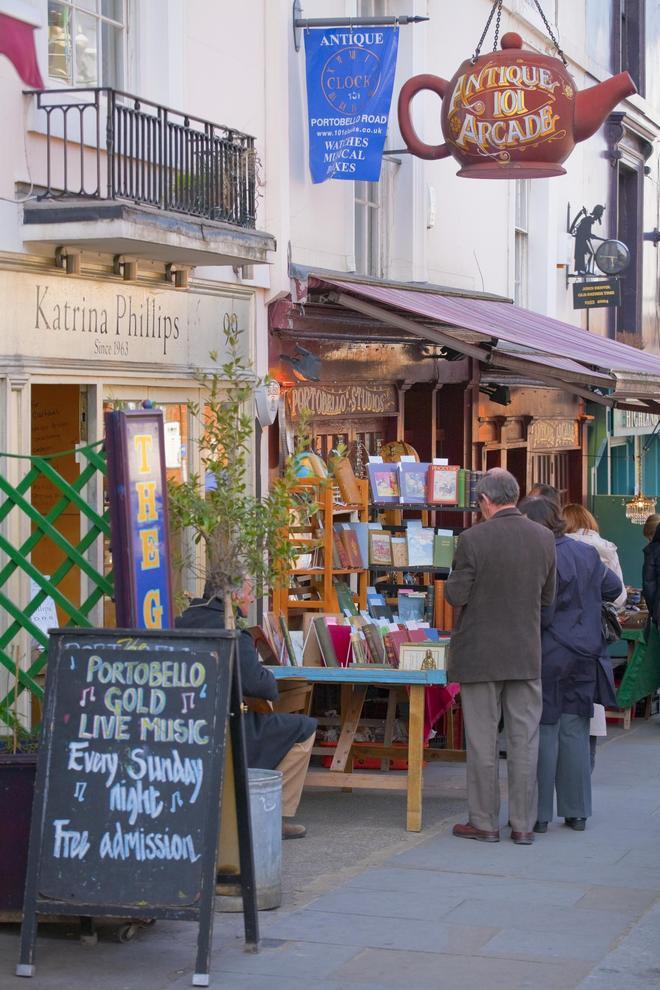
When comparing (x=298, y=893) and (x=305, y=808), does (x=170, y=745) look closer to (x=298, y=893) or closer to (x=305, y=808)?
(x=298, y=893)

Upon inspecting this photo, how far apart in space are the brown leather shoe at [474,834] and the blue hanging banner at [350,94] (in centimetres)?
476

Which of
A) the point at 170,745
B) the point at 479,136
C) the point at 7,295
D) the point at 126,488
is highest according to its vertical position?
the point at 479,136

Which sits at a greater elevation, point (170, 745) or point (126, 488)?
point (126, 488)

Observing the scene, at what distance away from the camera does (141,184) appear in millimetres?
8852

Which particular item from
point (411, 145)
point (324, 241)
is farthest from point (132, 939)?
point (411, 145)

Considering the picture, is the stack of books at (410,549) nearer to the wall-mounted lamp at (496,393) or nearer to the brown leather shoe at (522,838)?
the brown leather shoe at (522,838)

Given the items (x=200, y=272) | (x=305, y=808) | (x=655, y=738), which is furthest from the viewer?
(x=655, y=738)

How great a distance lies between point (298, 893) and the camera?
7.21 metres

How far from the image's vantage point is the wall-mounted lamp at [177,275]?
9.63 m

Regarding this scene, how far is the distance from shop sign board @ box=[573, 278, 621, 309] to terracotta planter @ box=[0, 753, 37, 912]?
12.9 metres

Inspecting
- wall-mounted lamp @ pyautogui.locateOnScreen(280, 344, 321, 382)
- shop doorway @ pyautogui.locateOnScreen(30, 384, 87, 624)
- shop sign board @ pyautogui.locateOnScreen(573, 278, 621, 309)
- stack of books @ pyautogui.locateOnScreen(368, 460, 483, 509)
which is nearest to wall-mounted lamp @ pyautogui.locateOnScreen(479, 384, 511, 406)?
shop sign board @ pyautogui.locateOnScreen(573, 278, 621, 309)

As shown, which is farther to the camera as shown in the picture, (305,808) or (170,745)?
(305,808)

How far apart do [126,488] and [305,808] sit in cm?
354

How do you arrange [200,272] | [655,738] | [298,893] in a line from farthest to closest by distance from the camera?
[655,738] < [200,272] < [298,893]
